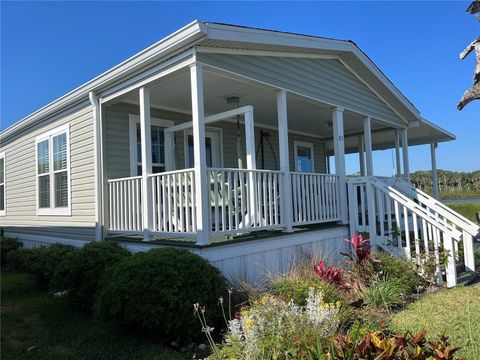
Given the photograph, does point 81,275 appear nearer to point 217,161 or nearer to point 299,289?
point 299,289

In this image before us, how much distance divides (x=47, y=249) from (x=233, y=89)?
4.50 metres

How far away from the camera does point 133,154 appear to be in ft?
23.7

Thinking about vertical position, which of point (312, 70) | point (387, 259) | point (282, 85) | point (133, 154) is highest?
point (312, 70)

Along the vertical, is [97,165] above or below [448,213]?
above

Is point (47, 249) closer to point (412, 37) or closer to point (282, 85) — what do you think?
point (282, 85)

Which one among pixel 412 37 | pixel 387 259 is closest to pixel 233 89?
pixel 387 259

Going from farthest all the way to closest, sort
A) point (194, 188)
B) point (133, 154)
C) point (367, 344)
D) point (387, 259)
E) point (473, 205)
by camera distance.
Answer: point (473, 205), point (133, 154), point (387, 259), point (194, 188), point (367, 344)

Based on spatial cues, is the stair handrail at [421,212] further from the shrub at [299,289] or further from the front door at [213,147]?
the front door at [213,147]

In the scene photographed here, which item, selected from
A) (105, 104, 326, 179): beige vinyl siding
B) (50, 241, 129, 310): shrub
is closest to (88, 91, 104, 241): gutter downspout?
(105, 104, 326, 179): beige vinyl siding

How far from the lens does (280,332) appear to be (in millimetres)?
3004

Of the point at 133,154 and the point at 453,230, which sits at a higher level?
the point at 133,154

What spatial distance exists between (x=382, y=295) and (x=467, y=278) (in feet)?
7.45

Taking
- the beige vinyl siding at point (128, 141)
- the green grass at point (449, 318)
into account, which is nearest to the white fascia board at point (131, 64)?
the beige vinyl siding at point (128, 141)

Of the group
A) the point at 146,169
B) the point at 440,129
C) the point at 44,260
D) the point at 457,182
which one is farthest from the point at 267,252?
the point at 457,182
